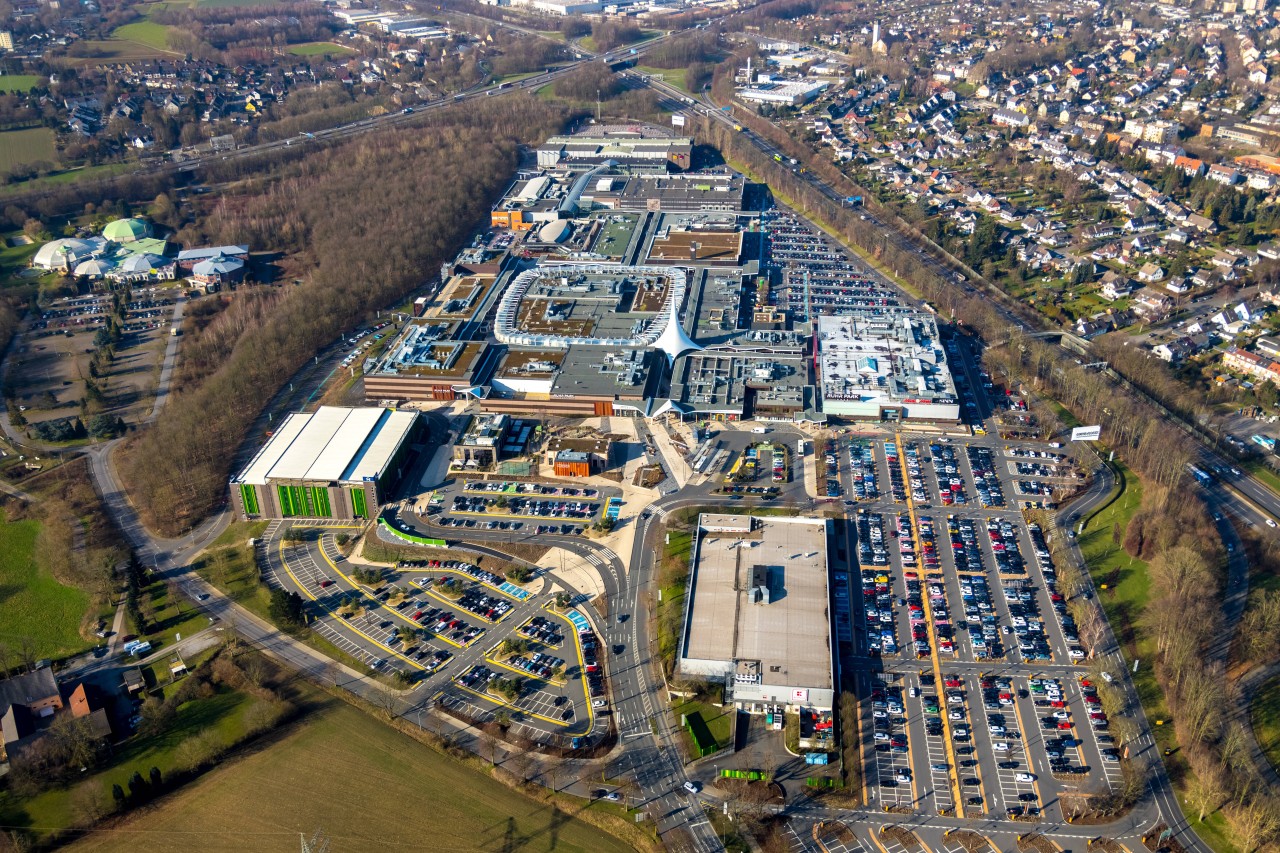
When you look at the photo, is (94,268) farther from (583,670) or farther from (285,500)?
(583,670)

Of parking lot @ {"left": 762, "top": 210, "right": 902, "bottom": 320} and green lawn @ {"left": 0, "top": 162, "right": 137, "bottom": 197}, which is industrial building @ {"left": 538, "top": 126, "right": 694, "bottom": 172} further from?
green lawn @ {"left": 0, "top": 162, "right": 137, "bottom": 197}

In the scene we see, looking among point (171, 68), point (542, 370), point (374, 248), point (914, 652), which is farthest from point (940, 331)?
point (171, 68)

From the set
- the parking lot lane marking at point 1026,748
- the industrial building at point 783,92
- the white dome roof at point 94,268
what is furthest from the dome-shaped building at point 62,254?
the industrial building at point 783,92

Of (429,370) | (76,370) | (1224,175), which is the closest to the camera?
(429,370)

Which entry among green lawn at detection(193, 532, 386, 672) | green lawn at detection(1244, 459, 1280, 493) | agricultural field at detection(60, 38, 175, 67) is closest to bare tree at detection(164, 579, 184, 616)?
green lawn at detection(193, 532, 386, 672)

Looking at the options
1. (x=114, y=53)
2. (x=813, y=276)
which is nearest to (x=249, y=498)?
(x=813, y=276)

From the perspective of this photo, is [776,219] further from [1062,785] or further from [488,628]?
[1062,785]

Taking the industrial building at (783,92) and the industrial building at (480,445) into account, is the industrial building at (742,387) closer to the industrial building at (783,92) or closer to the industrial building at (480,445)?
the industrial building at (480,445)
